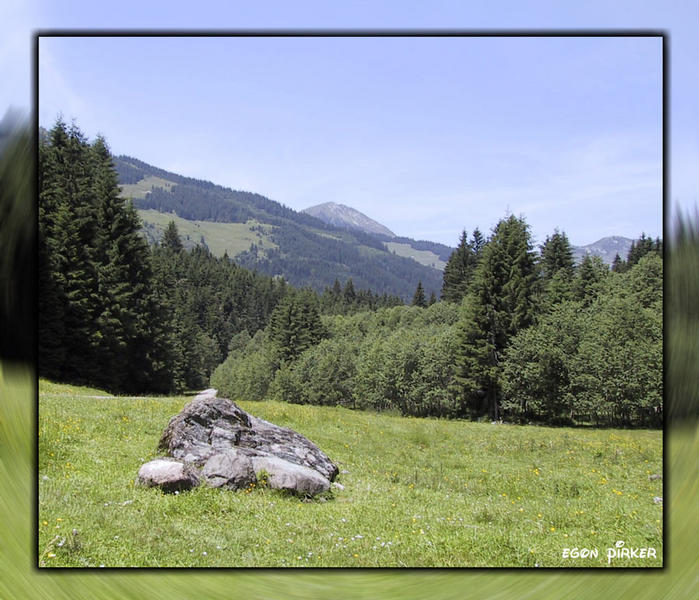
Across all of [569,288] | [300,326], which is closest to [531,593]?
[569,288]

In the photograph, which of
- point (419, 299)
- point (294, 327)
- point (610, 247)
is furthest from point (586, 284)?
point (294, 327)

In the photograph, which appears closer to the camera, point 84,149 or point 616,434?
point 616,434

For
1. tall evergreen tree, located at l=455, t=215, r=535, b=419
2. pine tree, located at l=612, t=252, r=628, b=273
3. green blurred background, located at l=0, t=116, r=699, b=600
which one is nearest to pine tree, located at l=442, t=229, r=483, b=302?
tall evergreen tree, located at l=455, t=215, r=535, b=419

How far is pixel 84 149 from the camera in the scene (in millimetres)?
10992

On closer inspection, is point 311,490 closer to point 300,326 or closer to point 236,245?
point 300,326

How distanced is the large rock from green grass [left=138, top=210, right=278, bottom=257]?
34.0ft

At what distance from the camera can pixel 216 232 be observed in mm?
38719

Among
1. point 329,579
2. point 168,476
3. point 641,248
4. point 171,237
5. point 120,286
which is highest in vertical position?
point 171,237

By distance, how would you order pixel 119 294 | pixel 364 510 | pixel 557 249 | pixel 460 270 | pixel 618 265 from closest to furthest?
1. pixel 364 510
2. pixel 618 265
3. pixel 557 249
4. pixel 460 270
5. pixel 119 294

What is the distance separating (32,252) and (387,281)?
78.5ft

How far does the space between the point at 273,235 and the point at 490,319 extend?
40.3 feet

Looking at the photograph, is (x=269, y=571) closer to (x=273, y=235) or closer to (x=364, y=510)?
(x=364, y=510)

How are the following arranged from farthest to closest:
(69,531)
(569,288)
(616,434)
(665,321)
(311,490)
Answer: (569,288) < (616,434) < (311,490) < (665,321) < (69,531)

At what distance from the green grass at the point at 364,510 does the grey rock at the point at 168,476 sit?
16 cm
